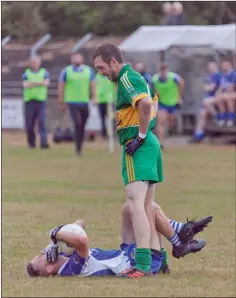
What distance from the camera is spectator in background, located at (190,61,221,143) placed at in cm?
2808

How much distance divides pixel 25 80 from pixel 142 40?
18.7ft

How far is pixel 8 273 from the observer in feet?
29.5

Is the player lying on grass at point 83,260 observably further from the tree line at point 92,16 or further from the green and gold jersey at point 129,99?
the tree line at point 92,16

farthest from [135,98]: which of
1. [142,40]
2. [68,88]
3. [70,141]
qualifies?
[142,40]

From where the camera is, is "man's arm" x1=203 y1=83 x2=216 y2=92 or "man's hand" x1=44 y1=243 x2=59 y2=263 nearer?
"man's hand" x1=44 y1=243 x2=59 y2=263

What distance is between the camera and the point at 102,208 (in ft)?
47.2

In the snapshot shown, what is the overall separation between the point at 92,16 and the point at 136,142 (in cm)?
3279

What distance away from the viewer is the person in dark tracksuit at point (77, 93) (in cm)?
2344

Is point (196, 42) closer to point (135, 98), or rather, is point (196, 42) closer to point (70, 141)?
point (70, 141)

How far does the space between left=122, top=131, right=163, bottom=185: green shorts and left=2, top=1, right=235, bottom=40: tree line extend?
29741mm

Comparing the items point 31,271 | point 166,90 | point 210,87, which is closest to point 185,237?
point 31,271

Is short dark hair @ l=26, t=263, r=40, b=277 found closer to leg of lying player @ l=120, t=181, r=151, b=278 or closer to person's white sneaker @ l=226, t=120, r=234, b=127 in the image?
leg of lying player @ l=120, t=181, r=151, b=278

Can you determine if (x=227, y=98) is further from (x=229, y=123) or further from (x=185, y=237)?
(x=185, y=237)

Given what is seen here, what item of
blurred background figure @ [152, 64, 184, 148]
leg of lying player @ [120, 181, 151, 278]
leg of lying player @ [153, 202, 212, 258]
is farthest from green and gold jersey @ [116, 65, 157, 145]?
blurred background figure @ [152, 64, 184, 148]
